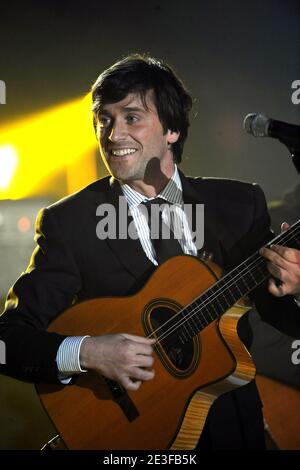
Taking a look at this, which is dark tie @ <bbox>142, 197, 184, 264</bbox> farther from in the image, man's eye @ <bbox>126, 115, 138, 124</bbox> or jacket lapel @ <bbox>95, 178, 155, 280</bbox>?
man's eye @ <bbox>126, 115, 138, 124</bbox>

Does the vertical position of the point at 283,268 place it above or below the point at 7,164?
below

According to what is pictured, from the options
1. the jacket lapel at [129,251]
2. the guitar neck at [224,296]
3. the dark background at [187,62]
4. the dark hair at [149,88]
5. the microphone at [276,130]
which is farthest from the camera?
the dark background at [187,62]

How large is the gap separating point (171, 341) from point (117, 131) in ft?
2.86

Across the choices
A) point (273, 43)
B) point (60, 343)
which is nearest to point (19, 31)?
point (273, 43)

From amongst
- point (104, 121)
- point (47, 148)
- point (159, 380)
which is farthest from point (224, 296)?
point (47, 148)

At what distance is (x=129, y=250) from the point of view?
209 centimetres

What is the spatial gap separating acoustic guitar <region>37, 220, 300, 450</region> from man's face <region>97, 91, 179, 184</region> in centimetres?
45

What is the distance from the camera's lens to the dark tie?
82.4 inches

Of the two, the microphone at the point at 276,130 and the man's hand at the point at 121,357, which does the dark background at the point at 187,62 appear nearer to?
the man's hand at the point at 121,357

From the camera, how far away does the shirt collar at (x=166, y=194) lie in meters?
2.20

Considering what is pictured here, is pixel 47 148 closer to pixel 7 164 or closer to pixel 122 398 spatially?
pixel 7 164

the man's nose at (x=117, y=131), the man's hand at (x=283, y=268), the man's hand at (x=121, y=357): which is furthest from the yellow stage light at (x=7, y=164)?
the man's hand at (x=283, y=268)

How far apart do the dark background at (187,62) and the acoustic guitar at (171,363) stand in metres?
1.16
